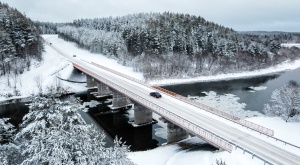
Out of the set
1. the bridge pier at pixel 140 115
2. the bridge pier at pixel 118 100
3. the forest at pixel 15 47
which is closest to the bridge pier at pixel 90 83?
the forest at pixel 15 47

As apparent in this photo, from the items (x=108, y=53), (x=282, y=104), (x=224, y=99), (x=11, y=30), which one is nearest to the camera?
(x=282, y=104)

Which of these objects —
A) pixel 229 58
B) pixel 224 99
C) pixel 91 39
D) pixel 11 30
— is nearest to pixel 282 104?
pixel 224 99

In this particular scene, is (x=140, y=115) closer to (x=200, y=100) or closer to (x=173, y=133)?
(x=173, y=133)

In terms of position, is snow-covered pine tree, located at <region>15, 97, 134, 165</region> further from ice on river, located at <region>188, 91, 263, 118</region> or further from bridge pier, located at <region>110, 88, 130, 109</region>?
bridge pier, located at <region>110, 88, 130, 109</region>

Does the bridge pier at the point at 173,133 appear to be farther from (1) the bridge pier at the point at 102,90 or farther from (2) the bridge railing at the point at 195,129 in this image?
(1) the bridge pier at the point at 102,90

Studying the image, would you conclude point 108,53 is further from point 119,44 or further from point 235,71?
point 235,71

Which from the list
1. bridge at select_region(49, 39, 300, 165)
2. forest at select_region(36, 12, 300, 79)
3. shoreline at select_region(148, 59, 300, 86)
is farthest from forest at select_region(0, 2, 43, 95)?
bridge at select_region(49, 39, 300, 165)
